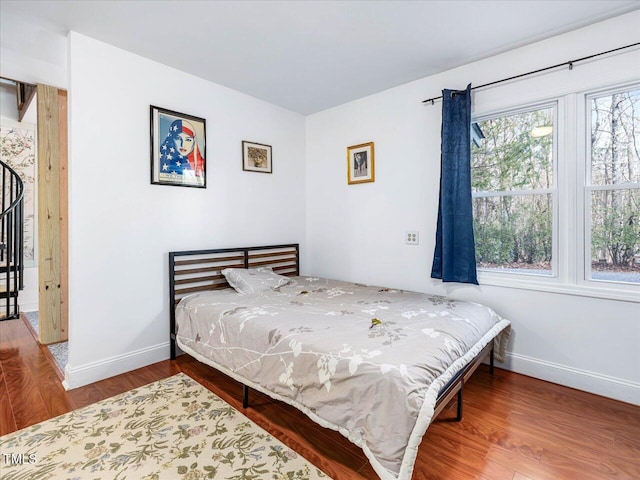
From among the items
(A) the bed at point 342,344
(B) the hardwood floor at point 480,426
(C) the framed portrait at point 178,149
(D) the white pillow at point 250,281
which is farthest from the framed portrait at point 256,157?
(B) the hardwood floor at point 480,426

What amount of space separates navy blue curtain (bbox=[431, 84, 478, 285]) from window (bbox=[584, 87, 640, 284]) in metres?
0.77

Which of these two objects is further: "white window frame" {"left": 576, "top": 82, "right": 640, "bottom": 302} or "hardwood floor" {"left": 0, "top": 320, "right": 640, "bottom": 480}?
"white window frame" {"left": 576, "top": 82, "right": 640, "bottom": 302}

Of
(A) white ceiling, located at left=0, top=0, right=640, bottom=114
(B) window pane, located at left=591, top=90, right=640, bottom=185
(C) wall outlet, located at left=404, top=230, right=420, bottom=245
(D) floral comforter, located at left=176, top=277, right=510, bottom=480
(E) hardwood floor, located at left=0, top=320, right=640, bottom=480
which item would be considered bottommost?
(E) hardwood floor, located at left=0, top=320, right=640, bottom=480

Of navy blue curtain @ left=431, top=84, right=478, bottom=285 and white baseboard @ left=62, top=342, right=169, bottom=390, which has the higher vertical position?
navy blue curtain @ left=431, top=84, right=478, bottom=285

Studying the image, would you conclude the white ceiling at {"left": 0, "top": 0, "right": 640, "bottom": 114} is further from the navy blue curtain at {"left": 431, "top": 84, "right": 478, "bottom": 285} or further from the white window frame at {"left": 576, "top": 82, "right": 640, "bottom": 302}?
the white window frame at {"left": 576, "top": 82, "right": 640, "bottom": 302}

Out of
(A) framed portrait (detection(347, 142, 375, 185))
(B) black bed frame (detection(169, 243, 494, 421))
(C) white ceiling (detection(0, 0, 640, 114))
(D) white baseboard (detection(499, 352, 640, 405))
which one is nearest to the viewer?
(C) white ceiling (detection(0, 0, 640, 114))

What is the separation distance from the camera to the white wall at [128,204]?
2367 mm

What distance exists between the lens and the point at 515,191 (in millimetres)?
2635

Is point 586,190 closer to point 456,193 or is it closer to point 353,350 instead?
point 456,193

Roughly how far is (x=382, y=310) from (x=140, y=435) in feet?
5.31

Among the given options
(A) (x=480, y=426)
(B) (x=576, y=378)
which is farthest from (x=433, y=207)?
(A) (x=480, y=426)

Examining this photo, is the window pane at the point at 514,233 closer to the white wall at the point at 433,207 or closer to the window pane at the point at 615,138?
the white wall at the point at 433,207

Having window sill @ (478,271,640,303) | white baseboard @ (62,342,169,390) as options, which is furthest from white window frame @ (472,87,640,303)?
white baseboard @ (62,342,169,390)

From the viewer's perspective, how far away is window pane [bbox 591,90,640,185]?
2.19m
